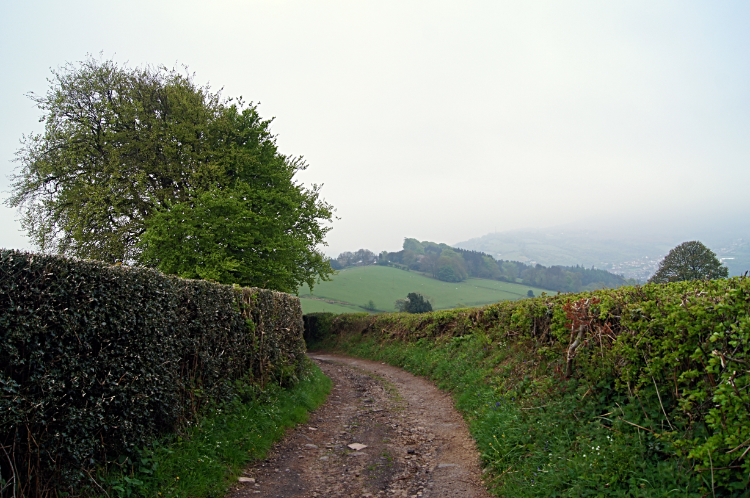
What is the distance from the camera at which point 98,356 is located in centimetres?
457

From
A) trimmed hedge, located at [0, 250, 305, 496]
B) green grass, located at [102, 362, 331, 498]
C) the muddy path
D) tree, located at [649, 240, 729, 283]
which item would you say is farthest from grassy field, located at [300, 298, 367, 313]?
trimmed hedge, located at [0, 250, 305, 496]

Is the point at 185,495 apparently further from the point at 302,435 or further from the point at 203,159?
the point at 203,159

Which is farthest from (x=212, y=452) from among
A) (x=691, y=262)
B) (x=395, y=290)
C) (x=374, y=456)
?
(x=395, y=290)

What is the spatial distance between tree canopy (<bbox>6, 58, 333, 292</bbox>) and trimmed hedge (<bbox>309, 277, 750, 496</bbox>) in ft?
52.5

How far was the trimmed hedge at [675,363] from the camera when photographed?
3.46m

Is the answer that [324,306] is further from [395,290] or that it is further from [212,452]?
[212,452]

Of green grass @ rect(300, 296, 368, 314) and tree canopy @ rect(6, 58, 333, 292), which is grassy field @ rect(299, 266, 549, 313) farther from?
tree canopy @ rect(6, 58, 333, 292)

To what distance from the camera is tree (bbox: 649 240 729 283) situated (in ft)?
97.1

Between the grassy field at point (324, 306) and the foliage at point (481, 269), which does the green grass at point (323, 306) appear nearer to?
the grassy field at point (324, 306)

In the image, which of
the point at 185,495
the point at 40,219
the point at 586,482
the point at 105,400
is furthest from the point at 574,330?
the point at 40,219

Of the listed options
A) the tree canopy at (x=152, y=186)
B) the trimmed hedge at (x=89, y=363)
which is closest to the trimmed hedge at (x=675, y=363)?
the trimmed hedge at (x=89, y=363)

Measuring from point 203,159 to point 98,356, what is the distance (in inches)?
777

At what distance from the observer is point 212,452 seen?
6137 millimetres

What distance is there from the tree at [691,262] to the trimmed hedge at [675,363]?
2745 centimetres
